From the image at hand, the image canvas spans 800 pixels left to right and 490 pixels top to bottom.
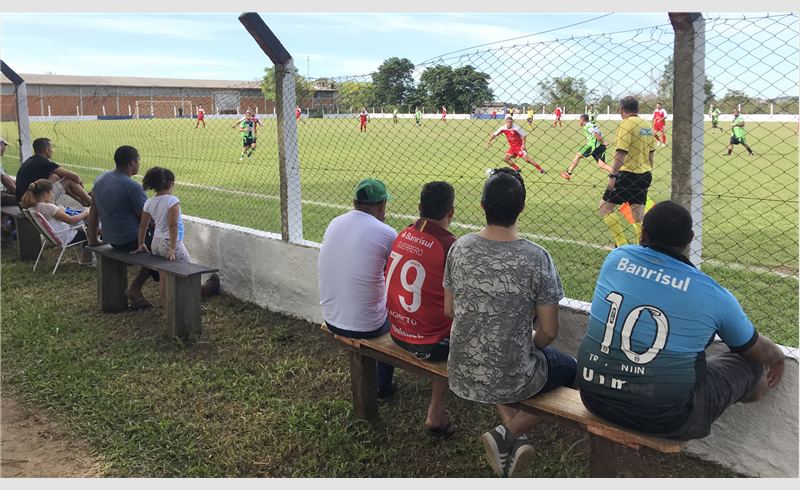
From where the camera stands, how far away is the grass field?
5361 mm

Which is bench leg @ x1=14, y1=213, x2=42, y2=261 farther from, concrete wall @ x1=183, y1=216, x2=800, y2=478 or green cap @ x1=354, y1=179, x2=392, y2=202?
green cap @ x1=354, y1=179, x2=392, y2=202

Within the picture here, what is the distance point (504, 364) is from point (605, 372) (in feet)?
1.40

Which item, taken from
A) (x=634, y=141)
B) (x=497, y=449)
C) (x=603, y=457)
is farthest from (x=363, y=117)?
(x=603, y=457)

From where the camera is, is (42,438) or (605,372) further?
(42,438)

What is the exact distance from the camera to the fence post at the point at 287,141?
5.10 metres

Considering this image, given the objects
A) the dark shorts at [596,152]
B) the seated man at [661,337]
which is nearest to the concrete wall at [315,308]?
the seated man at [661,337]

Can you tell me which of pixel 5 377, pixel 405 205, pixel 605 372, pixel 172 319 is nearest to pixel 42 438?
pixel 5 377

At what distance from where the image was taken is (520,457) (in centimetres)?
276

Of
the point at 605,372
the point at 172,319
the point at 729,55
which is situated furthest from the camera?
the point at 172,319

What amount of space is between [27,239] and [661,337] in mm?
7588

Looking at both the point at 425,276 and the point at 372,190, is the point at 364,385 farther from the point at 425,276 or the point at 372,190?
the point at 372,190

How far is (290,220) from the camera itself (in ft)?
16.9

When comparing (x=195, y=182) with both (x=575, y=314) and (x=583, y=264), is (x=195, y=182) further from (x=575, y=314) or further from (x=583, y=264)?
(x=575, y=314)

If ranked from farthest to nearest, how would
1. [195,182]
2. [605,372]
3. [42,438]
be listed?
[195,182], [42,438], [605,372]
